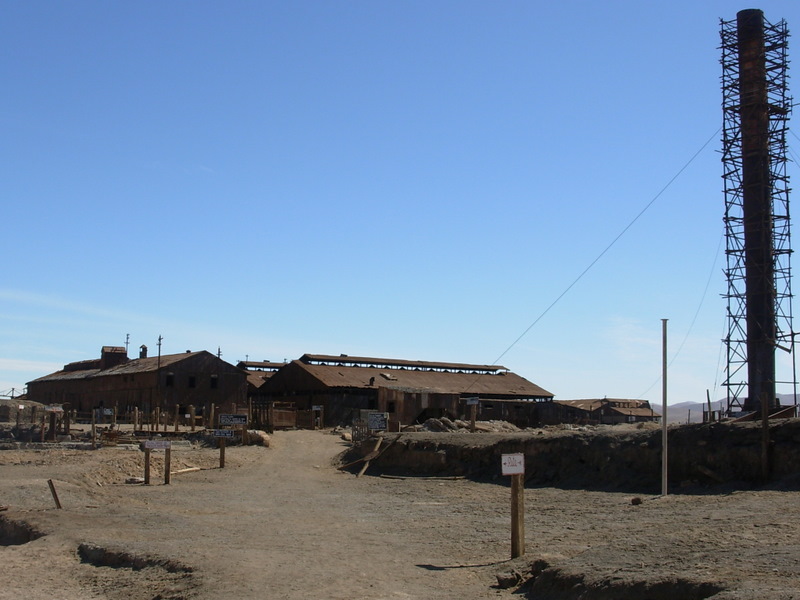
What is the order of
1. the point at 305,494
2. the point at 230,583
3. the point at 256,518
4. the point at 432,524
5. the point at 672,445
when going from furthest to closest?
the point at 305,494 → the point at 672,445 → the point at 256,518 → the point at 432,524 → the point at 230,583

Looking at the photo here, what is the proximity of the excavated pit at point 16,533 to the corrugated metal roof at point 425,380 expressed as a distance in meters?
38.7

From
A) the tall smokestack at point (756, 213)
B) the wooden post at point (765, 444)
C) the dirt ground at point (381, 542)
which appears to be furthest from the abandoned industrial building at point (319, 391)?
the wooden post at point (765, 444)

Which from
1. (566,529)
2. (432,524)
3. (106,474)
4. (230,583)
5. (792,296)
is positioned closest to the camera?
(230,583)

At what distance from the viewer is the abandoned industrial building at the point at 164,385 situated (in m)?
65.1

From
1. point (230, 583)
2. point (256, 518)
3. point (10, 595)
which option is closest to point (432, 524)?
point (256, 518)

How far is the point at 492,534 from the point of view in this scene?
18656 mm

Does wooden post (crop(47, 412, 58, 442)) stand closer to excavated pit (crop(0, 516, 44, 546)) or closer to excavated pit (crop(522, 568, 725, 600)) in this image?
excavated pit (crop(0, 516, 44, 546))

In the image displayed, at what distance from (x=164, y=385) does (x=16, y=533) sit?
4452 cm

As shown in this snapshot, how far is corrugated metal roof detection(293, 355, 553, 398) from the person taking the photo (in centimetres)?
6419

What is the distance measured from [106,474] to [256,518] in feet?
40.2

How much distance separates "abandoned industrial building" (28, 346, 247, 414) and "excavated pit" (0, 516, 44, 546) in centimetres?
4019

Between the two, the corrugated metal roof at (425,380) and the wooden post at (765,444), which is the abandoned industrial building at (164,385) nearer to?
the corrugated metal roof at (425,380)

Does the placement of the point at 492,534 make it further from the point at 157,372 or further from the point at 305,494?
the point at 157,372

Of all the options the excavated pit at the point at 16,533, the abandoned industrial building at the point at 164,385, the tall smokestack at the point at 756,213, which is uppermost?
the tall smokestack at the point at 756,213
